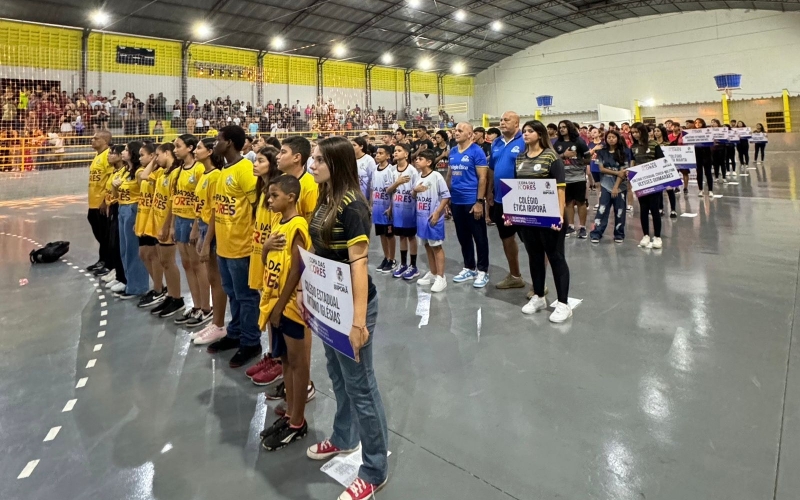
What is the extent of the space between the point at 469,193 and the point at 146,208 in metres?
3.23

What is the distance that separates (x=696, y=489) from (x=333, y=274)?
1775 mm

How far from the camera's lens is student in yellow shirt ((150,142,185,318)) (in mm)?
4055

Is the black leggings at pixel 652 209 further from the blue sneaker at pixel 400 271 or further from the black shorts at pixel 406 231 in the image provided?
the blue sneaker at pixel 400 271

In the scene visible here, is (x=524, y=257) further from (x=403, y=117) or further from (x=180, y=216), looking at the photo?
(x=403, y=117)

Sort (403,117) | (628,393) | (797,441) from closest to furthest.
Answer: (797,441), (628,393), (403,117)

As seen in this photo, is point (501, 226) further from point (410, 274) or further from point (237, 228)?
point (237, 228)

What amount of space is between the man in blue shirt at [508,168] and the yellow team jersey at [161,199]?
3089mm

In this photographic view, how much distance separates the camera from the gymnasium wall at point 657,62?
2228 cm

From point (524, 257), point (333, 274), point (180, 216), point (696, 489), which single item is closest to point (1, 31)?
point (180, 216)

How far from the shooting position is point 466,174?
471cm

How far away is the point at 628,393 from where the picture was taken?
8.65 feet

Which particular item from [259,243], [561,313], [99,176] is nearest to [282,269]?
[259,243]

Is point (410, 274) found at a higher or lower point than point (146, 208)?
lower

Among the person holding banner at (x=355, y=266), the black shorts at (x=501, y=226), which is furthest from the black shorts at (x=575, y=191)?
the person holding banner at (x=355, y=266)
